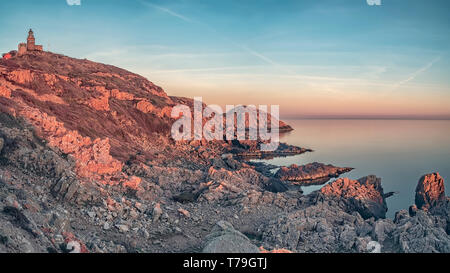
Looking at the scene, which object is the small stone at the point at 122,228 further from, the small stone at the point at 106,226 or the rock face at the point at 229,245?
the rock face at the point at 229,245

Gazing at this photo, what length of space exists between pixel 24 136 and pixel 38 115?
417 centimetres

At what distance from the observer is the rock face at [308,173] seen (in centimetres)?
3438

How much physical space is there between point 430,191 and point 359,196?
4.88 m

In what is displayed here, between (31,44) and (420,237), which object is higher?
(31,44)

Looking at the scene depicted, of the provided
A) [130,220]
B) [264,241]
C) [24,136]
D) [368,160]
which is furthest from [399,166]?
[24,136]

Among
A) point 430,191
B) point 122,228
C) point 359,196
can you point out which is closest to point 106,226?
point 122,228

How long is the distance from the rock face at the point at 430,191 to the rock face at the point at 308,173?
47.0 ft

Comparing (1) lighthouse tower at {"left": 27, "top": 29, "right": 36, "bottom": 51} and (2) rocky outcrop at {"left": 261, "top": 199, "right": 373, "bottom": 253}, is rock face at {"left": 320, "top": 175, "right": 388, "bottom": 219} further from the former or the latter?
(1) lighthouse tower at {"left": 27, "top": 29, "right": 36, "bottom": 51}

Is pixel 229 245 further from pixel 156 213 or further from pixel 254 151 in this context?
pixel 254 151

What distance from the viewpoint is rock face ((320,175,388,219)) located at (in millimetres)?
18438

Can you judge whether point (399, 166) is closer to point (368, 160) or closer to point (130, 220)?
point (368, 160)

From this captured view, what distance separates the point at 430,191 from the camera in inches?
782

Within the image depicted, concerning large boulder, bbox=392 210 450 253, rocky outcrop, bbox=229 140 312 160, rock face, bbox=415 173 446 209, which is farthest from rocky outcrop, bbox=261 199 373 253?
rocky outcrop, bbox=229 140 312 160
